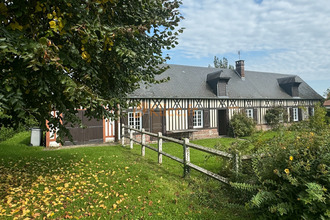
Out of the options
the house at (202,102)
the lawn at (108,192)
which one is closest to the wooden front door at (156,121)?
the house at (202,102)

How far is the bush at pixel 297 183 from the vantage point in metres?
2.56

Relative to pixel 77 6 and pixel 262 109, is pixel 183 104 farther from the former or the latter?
pixel 77 6

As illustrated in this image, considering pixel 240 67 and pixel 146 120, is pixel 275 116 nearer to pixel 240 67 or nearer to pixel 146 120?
pixel 240 67

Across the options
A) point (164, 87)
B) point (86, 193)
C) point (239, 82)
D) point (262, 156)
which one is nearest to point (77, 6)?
point (86, 193)

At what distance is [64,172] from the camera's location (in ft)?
19.2

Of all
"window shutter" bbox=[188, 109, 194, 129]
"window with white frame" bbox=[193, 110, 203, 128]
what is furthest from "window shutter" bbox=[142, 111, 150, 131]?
"window with white frame" bbox=[193, 110, 203, 128]

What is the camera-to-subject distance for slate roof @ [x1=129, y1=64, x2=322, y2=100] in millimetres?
14341

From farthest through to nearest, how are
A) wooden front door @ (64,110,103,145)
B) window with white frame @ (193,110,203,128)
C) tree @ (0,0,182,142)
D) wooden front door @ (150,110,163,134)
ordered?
1. window with white frame @ (193,110,203,128)
2. wooden front door @ (150,110,163,134)
3. wooden front door @ (64,110,103,145)
4. tree @ (0,0,182,142)

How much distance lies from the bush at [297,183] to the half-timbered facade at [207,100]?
822 cm

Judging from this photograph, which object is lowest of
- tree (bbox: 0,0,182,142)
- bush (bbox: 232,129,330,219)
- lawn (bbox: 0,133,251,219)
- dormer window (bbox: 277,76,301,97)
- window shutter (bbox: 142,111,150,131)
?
lawn (bbox: 0,133,251,219)

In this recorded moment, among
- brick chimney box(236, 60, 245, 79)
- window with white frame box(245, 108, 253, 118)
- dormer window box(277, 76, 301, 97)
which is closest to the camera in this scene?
window with white frame box(245, 108, 253, 118)

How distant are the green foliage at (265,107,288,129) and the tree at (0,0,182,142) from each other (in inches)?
619

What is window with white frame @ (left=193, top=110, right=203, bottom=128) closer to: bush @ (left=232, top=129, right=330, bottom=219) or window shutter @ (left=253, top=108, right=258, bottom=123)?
window shutter @ (left=253, top=108, right=258, bottom=123)

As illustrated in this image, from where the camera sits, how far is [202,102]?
1552 centimetres
